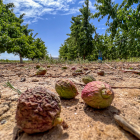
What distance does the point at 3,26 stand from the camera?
50.1 feet

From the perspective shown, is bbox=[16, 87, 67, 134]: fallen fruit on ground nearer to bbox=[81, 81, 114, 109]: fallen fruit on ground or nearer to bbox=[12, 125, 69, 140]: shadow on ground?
bbox=[12, 125, 69, 140]: shadow on ground

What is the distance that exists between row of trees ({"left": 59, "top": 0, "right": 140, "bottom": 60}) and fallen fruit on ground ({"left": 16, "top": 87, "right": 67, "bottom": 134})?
898 centimetres

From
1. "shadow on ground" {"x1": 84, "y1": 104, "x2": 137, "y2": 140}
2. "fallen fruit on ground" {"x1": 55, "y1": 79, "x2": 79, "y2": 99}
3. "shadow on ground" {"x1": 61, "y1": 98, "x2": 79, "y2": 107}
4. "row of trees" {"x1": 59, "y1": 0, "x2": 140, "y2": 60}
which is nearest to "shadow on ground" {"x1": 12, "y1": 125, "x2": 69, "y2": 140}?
"shadow on ground" {"x1": 84, "y1": 104, "x2": 137, "y2": 140}

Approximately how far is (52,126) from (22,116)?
292 millimetres

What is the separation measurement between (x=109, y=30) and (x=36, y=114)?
12886 mm

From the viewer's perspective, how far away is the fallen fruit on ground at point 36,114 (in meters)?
1.03

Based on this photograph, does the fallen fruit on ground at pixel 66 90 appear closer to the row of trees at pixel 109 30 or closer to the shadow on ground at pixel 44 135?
the shadow on ground at pixel 44 135

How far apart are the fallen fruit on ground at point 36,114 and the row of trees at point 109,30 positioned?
29.5 feet

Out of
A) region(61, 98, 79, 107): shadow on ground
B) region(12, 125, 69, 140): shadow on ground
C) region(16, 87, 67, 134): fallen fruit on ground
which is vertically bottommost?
region(12, 125, 69, 140): shadow on ground

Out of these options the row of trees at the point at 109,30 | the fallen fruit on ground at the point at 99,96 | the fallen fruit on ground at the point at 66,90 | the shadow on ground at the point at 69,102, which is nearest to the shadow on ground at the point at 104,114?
the fallen fruit on ground at the point at 99,96

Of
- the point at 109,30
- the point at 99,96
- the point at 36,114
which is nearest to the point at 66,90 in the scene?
the point at 99,96

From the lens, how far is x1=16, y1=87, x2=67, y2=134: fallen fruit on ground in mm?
1030

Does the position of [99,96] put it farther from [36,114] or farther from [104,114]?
[36,114]

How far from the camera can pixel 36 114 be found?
1.05 metres
